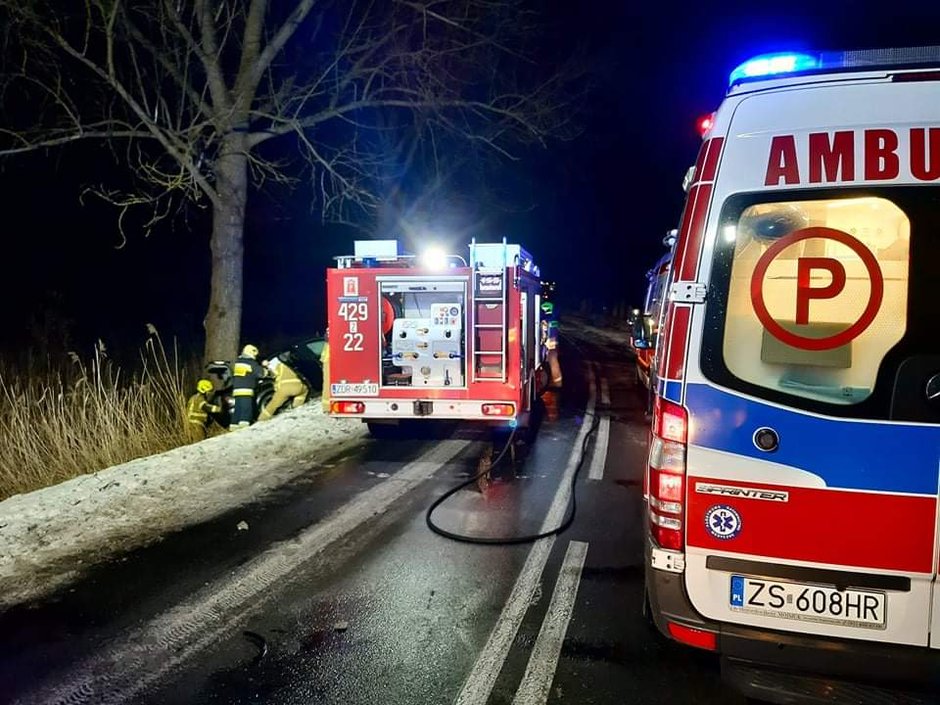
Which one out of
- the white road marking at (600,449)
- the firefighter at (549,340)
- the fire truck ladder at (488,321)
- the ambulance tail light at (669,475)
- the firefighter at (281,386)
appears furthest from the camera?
the firefighter at (549,340)

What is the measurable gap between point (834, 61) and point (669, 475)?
186 cm

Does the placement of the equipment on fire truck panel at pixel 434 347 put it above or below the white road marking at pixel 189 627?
above

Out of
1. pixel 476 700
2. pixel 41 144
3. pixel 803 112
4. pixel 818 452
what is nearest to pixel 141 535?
pixel 476 700

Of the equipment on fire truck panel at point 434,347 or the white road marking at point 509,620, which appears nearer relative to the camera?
the white road marking at point 509,620

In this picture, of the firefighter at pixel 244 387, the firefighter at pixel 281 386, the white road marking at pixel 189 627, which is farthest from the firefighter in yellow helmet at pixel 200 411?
the white road marking at pixel 189 627

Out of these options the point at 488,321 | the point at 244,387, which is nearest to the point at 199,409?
the point at 244,387

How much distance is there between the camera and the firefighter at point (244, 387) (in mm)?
10047

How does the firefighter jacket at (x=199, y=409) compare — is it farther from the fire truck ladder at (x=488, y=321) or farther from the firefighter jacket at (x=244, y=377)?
the fire truck ladder at (x=488, y=321)

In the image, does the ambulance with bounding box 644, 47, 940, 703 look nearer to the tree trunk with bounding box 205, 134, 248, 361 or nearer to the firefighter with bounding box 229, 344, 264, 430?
the firefighter with bounding box 229, 344, 264, 430

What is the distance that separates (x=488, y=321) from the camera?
8.68 m

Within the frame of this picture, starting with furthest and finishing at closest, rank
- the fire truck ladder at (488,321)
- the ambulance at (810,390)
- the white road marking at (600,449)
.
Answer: the fire truck ladder at (488,321) < the white road marking at (600,449) < the ambulance at (810,390)

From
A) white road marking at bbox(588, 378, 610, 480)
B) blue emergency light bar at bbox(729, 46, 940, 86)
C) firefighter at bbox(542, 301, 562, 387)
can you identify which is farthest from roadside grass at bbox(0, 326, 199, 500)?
blue emergency light bar at bbox(729, 46, 940, 86)

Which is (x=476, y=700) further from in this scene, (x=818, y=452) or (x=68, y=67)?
(x=68, y=67)

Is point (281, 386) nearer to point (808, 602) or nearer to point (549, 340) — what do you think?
point (549, 340)
